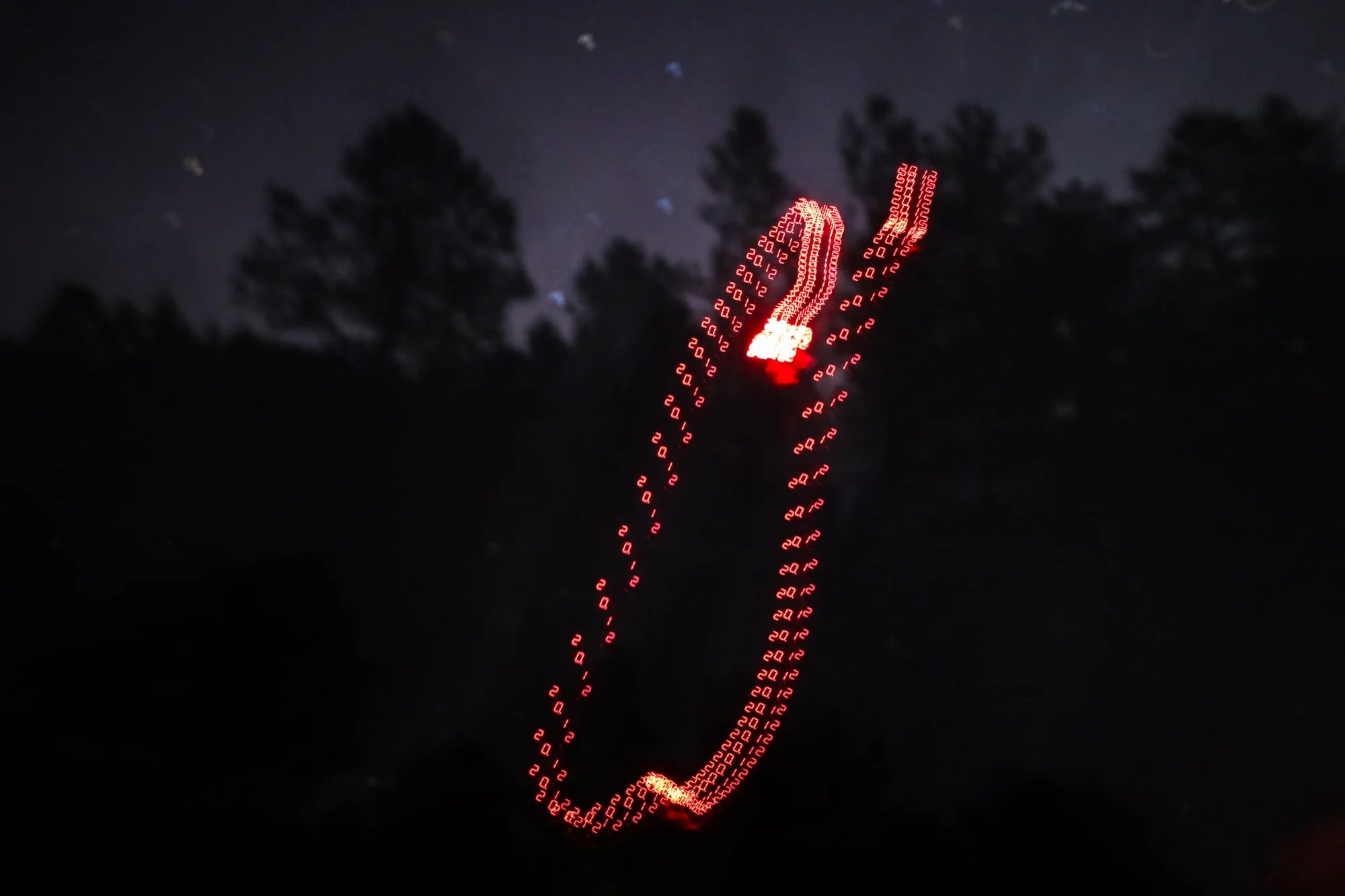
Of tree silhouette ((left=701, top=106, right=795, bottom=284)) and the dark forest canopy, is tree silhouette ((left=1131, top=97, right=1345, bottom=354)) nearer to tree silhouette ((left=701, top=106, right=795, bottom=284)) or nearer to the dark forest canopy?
the dark forest canopy

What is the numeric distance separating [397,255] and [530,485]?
0.51m

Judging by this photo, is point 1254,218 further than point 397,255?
Yes

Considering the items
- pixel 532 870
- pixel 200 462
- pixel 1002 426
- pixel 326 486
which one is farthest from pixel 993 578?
pixel 200 462

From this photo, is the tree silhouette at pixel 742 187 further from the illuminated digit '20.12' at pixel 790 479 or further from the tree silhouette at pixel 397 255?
the tree silhouette at pixel 397 255

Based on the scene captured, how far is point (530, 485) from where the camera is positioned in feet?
6.49

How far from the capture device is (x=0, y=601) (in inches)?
66.4

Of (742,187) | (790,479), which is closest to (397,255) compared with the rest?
(742,187)

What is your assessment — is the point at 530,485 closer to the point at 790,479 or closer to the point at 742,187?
the point at 790,479

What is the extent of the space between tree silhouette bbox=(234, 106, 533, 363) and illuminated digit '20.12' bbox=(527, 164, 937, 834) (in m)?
0.43

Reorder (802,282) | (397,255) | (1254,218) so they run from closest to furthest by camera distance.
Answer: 1. (397,255)
2. (802,282)
3. (1254,218)

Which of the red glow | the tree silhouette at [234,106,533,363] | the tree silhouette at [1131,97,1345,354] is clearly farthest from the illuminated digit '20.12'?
the tree silhouette at [1131,97,1345,354]

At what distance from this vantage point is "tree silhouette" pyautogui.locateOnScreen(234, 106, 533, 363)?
6.05 feet

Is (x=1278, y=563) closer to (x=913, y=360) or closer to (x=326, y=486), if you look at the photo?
(x=913, y=360)

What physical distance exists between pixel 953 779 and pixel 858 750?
23 cm
